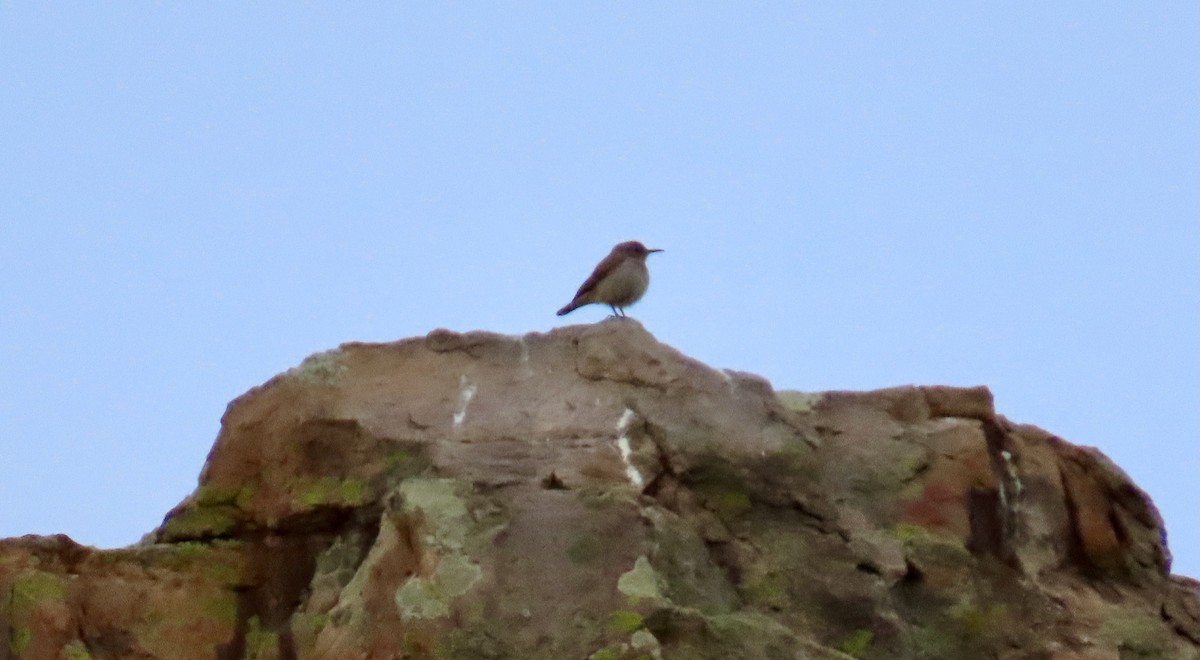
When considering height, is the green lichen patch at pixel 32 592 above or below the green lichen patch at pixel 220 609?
above

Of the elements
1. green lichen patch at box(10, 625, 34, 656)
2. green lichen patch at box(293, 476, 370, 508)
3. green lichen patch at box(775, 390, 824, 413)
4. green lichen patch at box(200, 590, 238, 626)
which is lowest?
green lichen patch at box(10, 625, 34, 656)

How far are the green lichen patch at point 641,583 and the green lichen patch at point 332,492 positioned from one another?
136 cm

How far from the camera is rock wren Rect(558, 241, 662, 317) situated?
12977mm

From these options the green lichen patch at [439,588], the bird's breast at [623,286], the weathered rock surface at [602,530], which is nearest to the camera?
the green lichen patch at [439,588]

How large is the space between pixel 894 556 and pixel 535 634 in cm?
173

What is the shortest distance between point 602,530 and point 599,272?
5.90m

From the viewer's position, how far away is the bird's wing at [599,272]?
515 inches

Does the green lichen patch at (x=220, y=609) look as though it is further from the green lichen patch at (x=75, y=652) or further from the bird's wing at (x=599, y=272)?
the bird's wing at (x=599, y=272)

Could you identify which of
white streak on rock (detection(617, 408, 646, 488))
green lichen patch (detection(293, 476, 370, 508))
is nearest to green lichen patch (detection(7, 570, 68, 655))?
green lichen patch (detection(293, 476, 370, 508))

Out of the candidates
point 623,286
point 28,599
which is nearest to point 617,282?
point 623,286

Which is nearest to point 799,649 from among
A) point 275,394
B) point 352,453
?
point 352,453

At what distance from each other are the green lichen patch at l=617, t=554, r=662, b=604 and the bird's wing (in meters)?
5.98

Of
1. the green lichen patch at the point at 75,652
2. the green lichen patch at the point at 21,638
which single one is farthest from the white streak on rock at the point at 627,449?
the green lichen patch at the point at 21,638

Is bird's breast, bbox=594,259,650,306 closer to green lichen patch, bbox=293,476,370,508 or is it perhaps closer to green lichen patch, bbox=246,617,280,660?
green lichen patch, bbox=293,476,370,508
